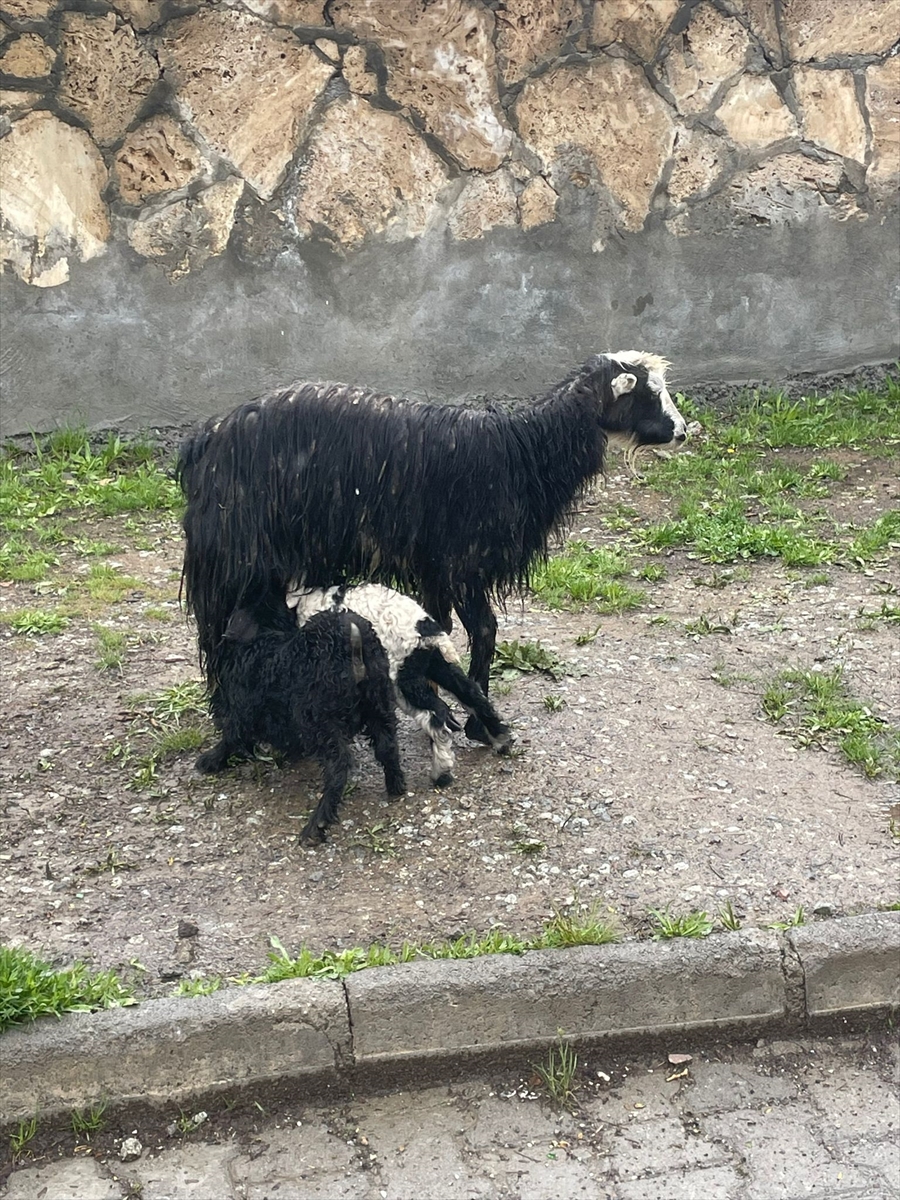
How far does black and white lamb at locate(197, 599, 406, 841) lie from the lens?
4.33 metres

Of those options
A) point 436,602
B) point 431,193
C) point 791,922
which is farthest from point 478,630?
point 431,193

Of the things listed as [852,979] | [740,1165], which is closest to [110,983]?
[740,1165]

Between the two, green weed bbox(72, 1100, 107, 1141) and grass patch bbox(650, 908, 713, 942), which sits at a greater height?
grass patch bbox(650, 908, 713, 942)

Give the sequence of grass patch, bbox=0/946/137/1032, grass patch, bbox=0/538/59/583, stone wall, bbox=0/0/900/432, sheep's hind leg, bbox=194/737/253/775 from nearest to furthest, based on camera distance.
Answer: grass patch, bbox=0/946/137/1032 < sheep's hind leg, bbox=194/737/253/775 < grass patch, bbox=0/538/59/583 < stone wall, bbox=0/0/900/432

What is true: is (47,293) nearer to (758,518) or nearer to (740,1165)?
(758,518)

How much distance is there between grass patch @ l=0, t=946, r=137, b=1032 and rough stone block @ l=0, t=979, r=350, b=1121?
0.04 metres

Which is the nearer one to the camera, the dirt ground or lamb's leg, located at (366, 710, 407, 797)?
the dirt ground

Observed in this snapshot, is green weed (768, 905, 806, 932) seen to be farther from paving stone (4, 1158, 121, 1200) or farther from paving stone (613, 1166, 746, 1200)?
paving stone (4, 1158, 121, 1200)

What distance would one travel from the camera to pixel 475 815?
4496 millimetres

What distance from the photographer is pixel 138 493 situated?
762cm

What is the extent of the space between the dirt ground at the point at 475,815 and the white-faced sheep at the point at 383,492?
50 centimetres

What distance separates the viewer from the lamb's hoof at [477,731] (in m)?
4.86

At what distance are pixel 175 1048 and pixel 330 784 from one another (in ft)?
3.76

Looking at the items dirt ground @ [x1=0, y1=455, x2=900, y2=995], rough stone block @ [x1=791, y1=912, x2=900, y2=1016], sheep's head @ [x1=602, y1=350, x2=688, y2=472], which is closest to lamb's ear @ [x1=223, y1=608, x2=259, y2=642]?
dirt ground @ [x1=0, y1=455, x2=900, y2=995]
